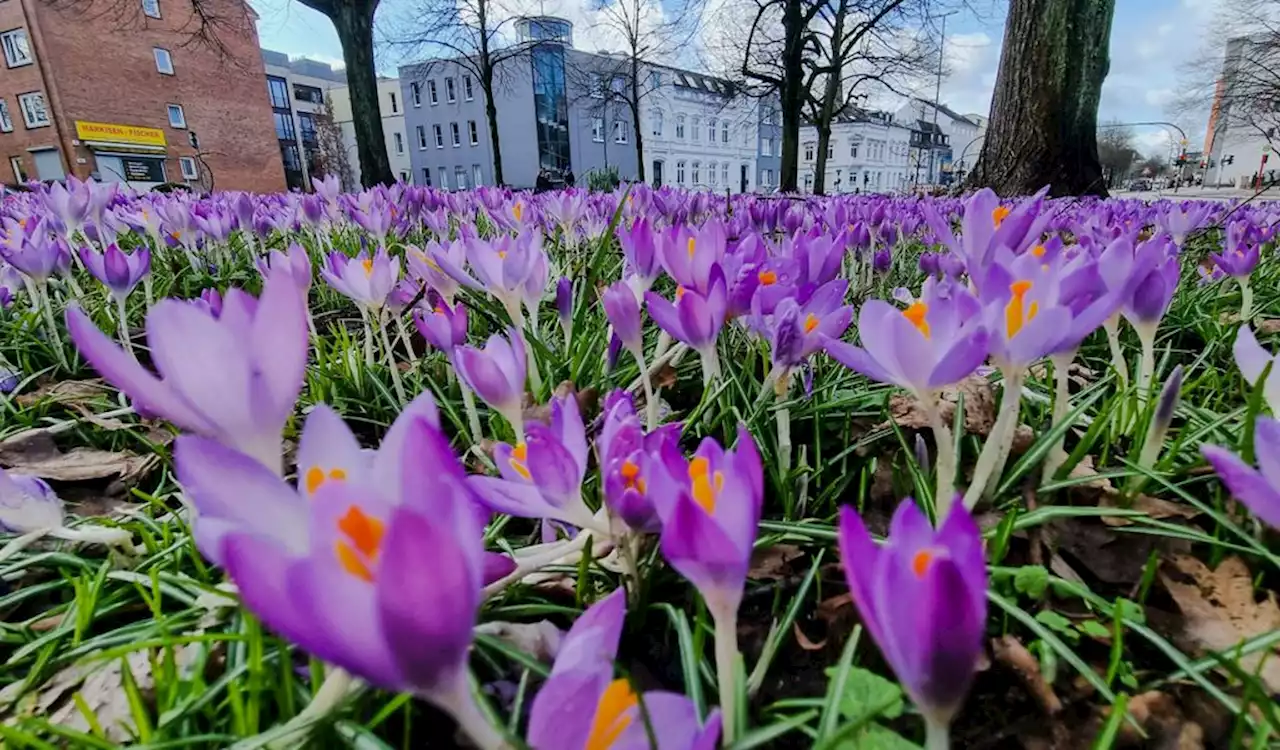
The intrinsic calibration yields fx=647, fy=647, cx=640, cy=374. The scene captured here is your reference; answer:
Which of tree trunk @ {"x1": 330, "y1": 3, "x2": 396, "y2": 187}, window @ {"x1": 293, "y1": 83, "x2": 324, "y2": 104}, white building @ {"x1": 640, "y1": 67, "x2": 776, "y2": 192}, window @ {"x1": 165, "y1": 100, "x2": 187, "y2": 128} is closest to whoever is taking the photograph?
tree trunk @ {"x1": 330, "y1": 3, "x2": 396, "y2": 187}

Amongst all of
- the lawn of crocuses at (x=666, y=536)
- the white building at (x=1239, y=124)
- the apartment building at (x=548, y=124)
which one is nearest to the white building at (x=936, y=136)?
the white building at (x=1239, y=124)

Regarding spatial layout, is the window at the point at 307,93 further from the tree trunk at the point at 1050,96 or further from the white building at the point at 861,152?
the tree trunk at the point at 1050,96

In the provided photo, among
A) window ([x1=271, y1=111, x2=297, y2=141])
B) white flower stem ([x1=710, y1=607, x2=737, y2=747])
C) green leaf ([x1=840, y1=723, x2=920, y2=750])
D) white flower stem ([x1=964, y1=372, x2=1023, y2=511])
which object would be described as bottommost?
green leaf ([x1=840, y1=723, x2=920, y2=750])

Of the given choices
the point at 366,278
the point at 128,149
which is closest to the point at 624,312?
the point at 366,278

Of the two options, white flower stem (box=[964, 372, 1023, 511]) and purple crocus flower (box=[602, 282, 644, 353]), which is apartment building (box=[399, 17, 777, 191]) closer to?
purple crocus flower (box=[602, 282, 644, 353])

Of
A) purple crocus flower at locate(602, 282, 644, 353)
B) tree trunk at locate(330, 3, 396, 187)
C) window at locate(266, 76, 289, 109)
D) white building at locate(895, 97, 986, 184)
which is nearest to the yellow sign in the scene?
window at locate(266, 76, 289, 109)

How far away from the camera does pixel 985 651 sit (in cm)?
64

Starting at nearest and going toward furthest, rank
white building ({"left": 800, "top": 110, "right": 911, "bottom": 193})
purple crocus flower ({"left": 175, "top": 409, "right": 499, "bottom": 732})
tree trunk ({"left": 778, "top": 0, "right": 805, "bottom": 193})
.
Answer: purple crocus flower ({"left": 175, "top": 409, "right": 499, "bottom": 732}), tree trunk ({"left": 778, "top": 0, "right": 805, "bottom": 193}), white building ({"left": 800, "top": 110, "right": 911, "bottom": 193})

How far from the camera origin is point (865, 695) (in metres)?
0.53

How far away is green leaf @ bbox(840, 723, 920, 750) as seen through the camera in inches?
19.4

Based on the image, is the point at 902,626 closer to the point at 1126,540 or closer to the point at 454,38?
the point at 1126,540

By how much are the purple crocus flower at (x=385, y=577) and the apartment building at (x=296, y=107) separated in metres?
43.3

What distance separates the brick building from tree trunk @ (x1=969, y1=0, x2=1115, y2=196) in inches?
936

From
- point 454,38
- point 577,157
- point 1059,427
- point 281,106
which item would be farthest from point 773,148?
point 1059,427
